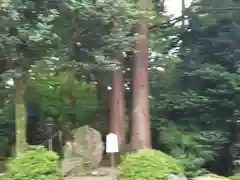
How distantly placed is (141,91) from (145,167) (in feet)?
8.62

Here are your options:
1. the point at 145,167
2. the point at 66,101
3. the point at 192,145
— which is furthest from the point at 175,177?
the point at 66,101

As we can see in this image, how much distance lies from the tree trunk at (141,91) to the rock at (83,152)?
90 cm

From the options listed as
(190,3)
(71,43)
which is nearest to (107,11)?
(71,43)

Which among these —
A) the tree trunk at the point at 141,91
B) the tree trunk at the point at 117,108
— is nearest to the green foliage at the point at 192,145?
the tree trunk at the point at 141,91

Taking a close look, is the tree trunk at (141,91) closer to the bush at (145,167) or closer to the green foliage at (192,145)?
the green foliage at (192,145)

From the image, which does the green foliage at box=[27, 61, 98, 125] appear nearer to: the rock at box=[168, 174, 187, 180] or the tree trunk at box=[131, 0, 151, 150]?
the tree trunk at box=[131, 0, 151, 150]

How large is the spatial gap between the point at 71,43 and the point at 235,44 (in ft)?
14.5

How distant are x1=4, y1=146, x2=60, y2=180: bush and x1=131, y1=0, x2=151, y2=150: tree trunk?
253 centimetres

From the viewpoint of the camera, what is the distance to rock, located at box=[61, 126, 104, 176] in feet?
29.3

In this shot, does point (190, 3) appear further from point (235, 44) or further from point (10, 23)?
point (10, 23)

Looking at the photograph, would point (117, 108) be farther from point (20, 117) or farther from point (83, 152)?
point (20, 117)

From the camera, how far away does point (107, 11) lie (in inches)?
316

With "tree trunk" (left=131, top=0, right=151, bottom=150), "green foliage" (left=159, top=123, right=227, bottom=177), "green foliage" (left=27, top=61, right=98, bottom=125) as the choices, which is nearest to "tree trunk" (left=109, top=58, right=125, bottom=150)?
"tree trunk" (left=131, top=0, right=151, bottom=150)

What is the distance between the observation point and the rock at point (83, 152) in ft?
29.3
